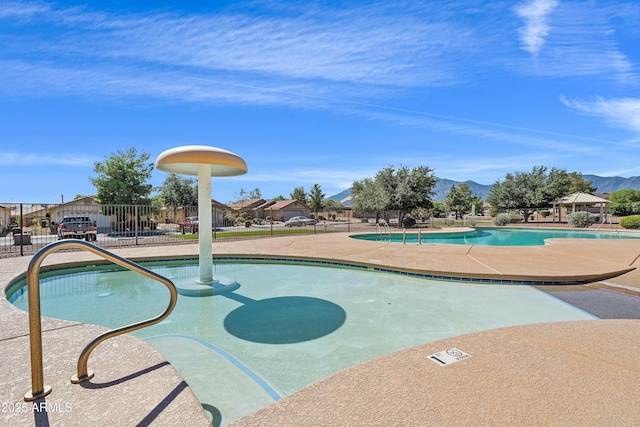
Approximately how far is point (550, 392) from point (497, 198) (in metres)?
36.5

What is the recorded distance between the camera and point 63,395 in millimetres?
2049

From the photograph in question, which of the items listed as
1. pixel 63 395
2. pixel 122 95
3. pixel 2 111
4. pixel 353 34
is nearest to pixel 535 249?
pixel 353 34

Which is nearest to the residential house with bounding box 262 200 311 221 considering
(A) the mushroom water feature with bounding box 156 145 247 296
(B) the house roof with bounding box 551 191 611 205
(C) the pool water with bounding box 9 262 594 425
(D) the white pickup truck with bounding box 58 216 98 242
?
(D) the white pickup truck with bounding box 58 216 98 242

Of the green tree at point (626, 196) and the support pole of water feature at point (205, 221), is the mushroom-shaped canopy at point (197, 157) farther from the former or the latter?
the green tree at point (626, 196)

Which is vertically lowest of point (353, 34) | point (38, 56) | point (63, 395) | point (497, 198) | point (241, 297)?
point (241, 297)

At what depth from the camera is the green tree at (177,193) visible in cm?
3259

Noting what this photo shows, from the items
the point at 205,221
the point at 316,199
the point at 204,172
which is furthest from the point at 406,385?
the point at 316,199

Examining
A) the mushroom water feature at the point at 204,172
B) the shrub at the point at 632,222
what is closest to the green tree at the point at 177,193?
the mushroom water feature at the point at 204,172

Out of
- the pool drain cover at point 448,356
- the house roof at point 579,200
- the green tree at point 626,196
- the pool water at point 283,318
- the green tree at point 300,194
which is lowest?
the pool water at point 283,318

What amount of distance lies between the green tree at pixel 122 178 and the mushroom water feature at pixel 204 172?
21.5m

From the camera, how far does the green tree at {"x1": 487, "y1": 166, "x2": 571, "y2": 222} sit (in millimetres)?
30484

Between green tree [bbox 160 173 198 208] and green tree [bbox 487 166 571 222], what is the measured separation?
3384 cm

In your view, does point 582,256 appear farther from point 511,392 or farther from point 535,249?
point 511,392

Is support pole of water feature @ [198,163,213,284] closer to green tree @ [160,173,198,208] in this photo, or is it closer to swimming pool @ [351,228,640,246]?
swimming pool @ [351,228,640,246]
